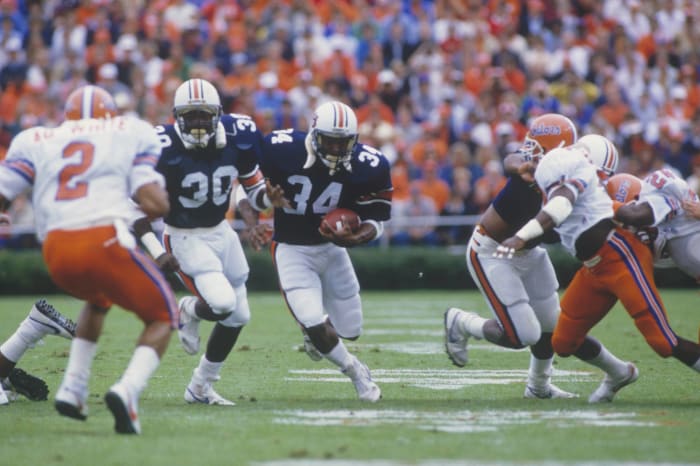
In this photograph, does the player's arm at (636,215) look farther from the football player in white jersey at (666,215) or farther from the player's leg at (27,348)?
the player's leg at (27,348)

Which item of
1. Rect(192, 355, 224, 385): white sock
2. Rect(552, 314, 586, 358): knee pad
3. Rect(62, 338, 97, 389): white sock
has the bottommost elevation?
Rect(192, 355, 224, 385): white sock

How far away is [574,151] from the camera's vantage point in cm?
640

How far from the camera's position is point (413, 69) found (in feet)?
53.4

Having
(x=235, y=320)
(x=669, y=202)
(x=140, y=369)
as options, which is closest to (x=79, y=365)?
(x=140, y=369)

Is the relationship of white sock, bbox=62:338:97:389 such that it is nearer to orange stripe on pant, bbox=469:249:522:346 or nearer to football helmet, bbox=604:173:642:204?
orange stripe on pant, bbox=469:249:522:346

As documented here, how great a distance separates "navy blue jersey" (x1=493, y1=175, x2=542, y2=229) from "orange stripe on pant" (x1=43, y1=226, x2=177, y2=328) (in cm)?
227

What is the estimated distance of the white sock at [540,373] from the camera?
22.1 ft

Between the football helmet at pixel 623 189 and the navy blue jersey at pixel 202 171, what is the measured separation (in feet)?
6.79

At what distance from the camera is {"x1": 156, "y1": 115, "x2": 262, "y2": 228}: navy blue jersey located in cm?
672

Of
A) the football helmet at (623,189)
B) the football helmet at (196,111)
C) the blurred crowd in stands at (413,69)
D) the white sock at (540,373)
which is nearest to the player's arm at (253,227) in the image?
the football helmet at (196,111)

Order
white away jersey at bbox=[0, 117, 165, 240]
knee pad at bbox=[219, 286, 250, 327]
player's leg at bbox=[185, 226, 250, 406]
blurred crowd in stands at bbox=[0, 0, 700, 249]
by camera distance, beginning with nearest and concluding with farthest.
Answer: white away jersey at bbox=[0, 117, 165, 240]
player's leg at bbox=[185, 226, 250, 406]
knee pad at bbox=[219, 286, 250, 327]
blurred crowd in stands at bbox=[0, 0, 700, 249]

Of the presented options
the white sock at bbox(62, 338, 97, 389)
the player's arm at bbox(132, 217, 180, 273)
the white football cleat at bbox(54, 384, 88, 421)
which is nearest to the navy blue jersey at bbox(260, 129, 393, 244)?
the player's arm at bbox(132, 217, 180, 273)

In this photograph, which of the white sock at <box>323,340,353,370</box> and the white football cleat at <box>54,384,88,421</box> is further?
the white sock at <box>323,340,353,370</box>

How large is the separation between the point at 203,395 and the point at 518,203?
2108 mm
